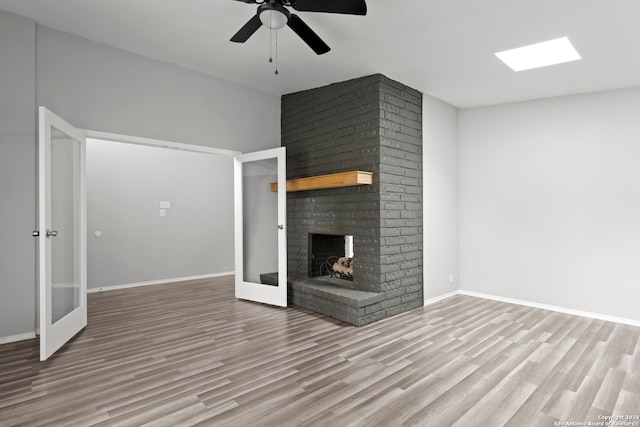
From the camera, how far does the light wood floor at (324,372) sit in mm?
2154

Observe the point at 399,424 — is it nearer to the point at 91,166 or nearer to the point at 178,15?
the point at 178,15

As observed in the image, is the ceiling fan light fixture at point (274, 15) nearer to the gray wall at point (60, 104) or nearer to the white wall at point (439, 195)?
the gray wall at point (60, 104)

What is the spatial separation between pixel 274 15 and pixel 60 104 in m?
2.46

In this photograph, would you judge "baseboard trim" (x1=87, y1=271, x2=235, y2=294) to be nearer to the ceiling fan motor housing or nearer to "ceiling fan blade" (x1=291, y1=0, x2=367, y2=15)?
the ceiling fan motor housing

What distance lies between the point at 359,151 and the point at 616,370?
308 centimetres

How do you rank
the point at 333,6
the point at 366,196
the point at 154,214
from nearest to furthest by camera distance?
the point at 333,6 < the point at 366,196 < the point at 154,214

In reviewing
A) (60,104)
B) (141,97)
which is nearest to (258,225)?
(141,97)

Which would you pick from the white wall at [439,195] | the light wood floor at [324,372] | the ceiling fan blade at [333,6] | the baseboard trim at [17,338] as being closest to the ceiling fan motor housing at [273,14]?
the ceiling fan blade at [333,6]

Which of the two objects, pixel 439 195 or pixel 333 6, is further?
pixel 439 195

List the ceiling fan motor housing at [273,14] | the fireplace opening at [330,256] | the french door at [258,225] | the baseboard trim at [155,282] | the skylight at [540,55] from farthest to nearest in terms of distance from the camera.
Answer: the baseboard trim at [155,282] → the fireplace opening at [330,256] → the french door at [258,225] → the skylight at [540,55] → the ceiling fan motor housing at [273,14]

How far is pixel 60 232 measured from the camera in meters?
3.25

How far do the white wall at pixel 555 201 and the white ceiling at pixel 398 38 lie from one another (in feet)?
1.49

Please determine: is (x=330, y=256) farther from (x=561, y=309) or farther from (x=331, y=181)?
(x=561, y=309)

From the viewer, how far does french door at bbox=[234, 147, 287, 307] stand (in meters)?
4.63
